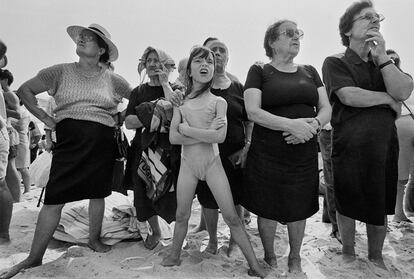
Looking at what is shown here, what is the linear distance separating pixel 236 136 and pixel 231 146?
0.33 feet

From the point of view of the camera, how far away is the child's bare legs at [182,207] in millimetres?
2605

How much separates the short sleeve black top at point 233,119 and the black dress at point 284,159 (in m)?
0.34

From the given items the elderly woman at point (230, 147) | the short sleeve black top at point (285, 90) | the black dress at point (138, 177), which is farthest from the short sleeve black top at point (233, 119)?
the black dress at point (138, 177)

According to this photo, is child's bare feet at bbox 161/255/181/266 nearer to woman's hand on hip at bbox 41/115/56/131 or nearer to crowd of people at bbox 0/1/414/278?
crowd of people at bbox 0/1/414/278

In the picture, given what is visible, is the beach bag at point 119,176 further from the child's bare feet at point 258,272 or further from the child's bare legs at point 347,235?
the child's bare legs at point 347,235

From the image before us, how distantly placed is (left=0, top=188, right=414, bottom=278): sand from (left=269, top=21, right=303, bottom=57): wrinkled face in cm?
176

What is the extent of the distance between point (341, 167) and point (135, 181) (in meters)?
1.89

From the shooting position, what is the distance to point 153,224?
3275 mm

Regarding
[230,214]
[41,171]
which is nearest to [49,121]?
[230,214]

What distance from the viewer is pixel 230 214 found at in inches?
99.8

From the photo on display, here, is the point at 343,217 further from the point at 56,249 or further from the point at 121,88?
the point at 56,249

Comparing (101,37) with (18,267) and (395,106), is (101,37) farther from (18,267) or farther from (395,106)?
(395,106)

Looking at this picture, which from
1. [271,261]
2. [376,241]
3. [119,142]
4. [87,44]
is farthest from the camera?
[119,142]

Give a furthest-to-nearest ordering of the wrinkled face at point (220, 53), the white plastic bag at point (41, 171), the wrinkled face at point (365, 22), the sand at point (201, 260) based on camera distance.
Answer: the white plastic bag at point (41, 171) < the wrinkled face at point (220, 53) < the wrinkled face at point (365, 22) < the sand at point (201, 260)
